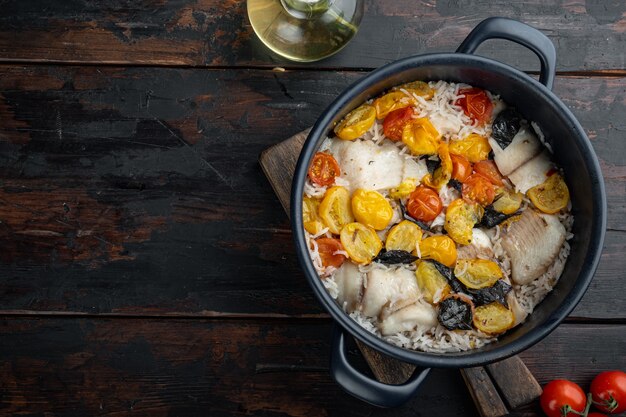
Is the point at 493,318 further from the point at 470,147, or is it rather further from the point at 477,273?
the point at 470,147

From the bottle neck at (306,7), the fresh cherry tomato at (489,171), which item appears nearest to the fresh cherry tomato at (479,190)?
the fresh cherry tomato at (489,171)

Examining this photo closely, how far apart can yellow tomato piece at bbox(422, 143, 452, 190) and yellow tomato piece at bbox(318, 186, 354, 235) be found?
0.61ft

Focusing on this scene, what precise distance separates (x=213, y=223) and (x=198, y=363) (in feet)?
1.23

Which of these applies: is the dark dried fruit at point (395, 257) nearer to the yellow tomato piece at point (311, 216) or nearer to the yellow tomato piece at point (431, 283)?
the yellow tomato piece at point (431, 283)

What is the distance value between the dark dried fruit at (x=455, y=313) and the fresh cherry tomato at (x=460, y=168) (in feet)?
0.89

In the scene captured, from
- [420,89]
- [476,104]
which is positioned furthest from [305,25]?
[476,104]

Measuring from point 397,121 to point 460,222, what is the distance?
0.87 feet

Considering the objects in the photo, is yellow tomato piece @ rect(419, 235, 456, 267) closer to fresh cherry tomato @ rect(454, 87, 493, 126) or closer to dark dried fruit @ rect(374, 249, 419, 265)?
dark dried fruit @ rect(374, 249, 419, 265)

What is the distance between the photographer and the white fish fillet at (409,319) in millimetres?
1491

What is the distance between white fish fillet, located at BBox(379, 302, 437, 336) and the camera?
1.49 metres

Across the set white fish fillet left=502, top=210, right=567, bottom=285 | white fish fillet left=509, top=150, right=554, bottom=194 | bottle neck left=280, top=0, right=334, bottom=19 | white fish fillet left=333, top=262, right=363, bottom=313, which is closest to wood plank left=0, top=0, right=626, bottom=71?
bottle neck left=280, top=0, right=334, bottom=19

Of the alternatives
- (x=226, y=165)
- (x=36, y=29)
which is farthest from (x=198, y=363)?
(x=36, y=29)

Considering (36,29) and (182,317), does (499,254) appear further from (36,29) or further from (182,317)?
(36,29)

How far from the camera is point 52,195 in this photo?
1.82 meters
